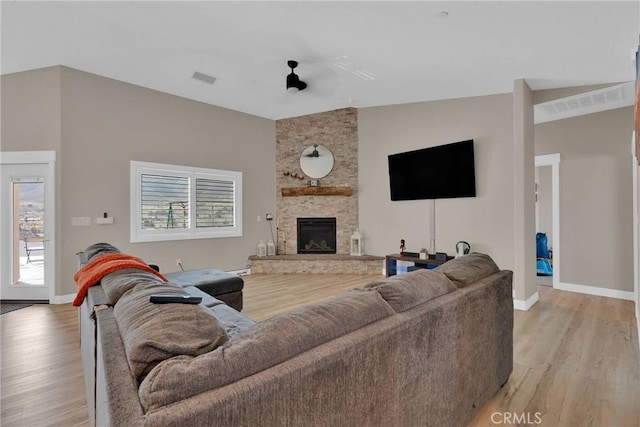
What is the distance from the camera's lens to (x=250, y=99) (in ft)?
18.5

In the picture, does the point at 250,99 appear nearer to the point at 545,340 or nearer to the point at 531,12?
the point at 531,12

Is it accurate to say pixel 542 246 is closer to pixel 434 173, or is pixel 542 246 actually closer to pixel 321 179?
pixel 434 173

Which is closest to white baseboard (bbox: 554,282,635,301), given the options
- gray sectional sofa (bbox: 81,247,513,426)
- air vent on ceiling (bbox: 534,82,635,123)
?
air vent on ceiling (bbox: 534,82,635,123)

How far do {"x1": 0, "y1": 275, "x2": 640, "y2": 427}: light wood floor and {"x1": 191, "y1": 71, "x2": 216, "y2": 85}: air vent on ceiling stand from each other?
3.23 m

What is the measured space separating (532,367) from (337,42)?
140 inches

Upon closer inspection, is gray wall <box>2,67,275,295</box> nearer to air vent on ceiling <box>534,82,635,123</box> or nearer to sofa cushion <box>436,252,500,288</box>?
sofa cushion <box>436,252,500,288</box>

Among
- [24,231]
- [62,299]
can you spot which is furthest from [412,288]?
[24,231]

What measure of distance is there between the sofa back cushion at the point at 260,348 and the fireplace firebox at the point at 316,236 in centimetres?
517

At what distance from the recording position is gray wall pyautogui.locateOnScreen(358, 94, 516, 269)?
484cm

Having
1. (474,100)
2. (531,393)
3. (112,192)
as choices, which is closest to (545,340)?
(531,393)

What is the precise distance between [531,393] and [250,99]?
5.32 m

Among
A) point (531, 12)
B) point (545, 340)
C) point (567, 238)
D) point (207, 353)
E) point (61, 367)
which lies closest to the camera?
point (207, 353)

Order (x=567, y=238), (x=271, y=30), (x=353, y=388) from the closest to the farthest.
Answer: (x=353, y=388) → (x=271, y=30) → (x=567, y=238)

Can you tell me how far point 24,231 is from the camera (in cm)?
444
